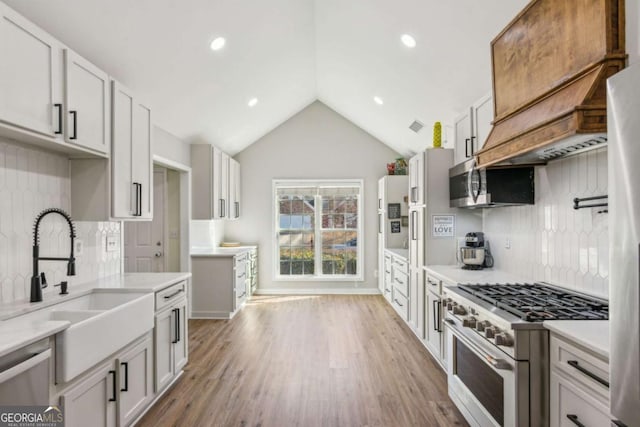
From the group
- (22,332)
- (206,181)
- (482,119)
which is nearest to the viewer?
(22,332)

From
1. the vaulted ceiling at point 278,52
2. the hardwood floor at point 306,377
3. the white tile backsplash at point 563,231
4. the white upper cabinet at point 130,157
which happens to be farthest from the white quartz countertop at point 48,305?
the white tile backsplash at point 563,231

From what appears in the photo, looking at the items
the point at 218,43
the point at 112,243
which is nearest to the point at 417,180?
the point at 218,43

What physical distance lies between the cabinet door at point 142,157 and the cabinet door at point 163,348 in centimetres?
80

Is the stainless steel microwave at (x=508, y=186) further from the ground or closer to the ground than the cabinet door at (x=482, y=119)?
closer to the ground

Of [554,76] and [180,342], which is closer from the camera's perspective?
[554,76]

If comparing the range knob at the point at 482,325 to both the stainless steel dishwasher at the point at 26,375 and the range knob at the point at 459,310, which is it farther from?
the stainless steel dishwasher at the point at 26,375

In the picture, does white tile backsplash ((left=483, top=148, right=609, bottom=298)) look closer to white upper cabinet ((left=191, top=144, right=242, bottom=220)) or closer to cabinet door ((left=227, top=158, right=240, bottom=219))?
white upper cabinet ((left=191, top=144, right=242, bottom=220))

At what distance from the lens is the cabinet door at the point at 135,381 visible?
2096 millimetres

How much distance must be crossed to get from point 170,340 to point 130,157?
55.8 inches

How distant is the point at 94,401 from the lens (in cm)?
186

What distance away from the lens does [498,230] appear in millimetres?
3271

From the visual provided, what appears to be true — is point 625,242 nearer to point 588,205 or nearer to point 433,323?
point 588,205

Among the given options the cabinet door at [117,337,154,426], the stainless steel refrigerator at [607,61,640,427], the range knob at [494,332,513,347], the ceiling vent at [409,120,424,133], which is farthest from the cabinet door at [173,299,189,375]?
the ceiling vent at [409,120,424,133]

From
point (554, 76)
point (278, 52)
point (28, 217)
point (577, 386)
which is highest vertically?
point (278, 52)
